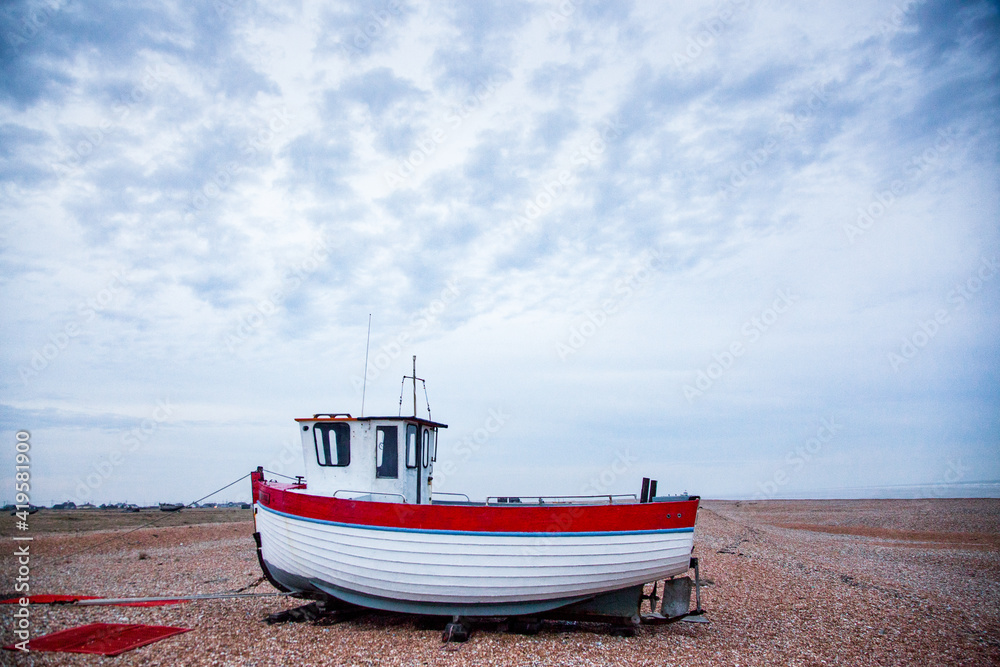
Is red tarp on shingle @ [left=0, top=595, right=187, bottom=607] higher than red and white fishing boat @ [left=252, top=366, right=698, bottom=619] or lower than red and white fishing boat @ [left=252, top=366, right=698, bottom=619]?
lower

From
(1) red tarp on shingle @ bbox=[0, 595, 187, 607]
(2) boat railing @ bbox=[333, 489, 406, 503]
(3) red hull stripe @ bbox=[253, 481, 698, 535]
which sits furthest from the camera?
(1) red tarp on shingle @ bbox=[0, 595, 187, 607]

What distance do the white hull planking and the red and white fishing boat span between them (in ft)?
0.05

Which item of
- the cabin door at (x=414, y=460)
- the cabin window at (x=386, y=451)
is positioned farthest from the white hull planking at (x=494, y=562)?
the cabin door at (x=414, y=460)

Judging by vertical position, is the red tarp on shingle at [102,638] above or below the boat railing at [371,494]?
below

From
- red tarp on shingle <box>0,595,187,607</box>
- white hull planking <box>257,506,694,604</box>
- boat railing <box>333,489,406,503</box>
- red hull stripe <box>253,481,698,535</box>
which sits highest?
boat railing <box>333,489,406,503</box>

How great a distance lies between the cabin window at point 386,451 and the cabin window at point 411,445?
20 centimetres

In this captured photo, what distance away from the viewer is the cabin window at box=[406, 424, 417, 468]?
10.6 meters

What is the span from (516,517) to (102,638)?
22.5ft

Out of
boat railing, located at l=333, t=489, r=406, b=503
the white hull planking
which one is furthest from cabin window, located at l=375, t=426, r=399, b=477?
the white hull planking

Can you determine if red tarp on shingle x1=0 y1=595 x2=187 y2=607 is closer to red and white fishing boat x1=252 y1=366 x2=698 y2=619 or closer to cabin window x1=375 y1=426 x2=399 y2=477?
red and white fishing boat x1=252 y1=366 x2=698 y2=619

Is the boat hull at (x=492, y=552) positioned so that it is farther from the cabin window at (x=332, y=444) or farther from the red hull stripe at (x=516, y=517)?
the cabin window at (x=332, y=444)

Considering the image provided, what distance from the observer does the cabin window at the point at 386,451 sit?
416 inches

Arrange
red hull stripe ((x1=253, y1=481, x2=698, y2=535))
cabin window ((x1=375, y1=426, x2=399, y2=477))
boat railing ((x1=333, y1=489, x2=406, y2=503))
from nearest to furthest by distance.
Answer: red hull stripe ((x1=253, y1=481, x2=698, y2=535)) < boat railing ((x1=333, y1=489, x2=406, y2=503)) < cabin window ((x1=375, y1=426, x2=399, y2=477))

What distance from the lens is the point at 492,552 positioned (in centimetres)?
873
